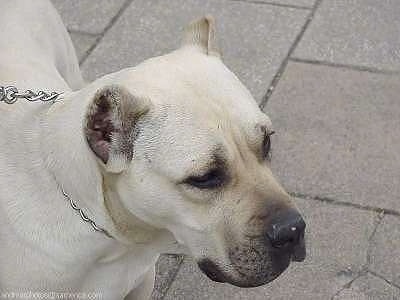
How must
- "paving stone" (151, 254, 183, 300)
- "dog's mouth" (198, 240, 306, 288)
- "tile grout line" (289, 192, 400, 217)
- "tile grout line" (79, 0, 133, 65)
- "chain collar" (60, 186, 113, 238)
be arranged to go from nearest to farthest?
1. "dog's mouth" (198, 240, 306, 288)
2. "chain collar" (60, 186, 113, 238)
3. "paving stone" (151, 254, 183, 300)
4. "tile grout line" (289, 192, 400, 217)
5. "tile grout line" (79, 0, 133, 65)

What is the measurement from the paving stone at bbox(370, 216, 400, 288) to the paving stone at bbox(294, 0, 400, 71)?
140 cm

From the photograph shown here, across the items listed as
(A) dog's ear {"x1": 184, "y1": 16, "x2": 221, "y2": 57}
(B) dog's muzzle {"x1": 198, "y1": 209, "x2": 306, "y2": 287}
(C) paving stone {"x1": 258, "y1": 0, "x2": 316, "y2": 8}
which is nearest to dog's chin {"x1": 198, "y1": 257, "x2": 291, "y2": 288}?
(B) dog's muzzle {"x1": 198, "y1": 209, "x2": 306, "y2": 287}

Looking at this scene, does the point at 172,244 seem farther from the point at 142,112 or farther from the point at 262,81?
the point at 262,81

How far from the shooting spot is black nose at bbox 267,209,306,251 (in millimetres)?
2652

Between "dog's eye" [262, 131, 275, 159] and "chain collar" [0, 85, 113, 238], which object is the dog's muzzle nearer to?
"dog's eye" [262, 131, 275, 159]

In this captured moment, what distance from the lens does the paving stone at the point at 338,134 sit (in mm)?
4312

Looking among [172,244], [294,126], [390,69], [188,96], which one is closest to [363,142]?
[294,126]

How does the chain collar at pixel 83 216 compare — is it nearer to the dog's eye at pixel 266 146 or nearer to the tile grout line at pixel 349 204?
the dog's eye at pixel 266 146

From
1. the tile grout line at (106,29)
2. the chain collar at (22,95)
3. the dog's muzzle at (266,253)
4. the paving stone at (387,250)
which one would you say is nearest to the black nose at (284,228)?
the dog's muzzle at (266,253)

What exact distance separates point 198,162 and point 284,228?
379 millimetres

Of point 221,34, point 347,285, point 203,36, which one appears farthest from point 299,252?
point 221,34

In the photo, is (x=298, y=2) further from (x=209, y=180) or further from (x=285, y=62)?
(x=209, y=180)

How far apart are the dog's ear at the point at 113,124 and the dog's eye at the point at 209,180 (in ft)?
0.81

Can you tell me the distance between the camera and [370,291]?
379 centimetres
